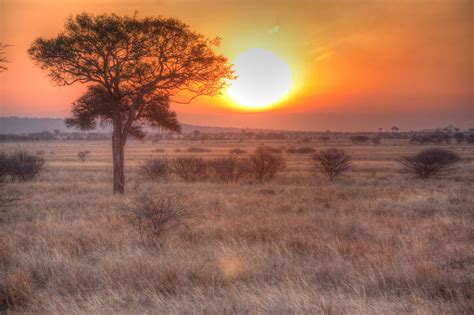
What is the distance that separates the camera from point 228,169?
25.1 metres

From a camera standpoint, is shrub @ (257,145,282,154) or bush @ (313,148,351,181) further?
bush @ (313,148,351,181)

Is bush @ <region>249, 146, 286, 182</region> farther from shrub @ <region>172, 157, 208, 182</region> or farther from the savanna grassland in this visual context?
the savanna grassland

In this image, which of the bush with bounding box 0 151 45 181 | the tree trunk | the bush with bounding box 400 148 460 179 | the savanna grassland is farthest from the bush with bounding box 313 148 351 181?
the bush with bounding box 0 151 45 181

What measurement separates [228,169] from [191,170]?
2.46 meters

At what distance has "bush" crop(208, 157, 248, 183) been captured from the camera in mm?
25047

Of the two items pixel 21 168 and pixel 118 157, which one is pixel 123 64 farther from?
pixel 21 168

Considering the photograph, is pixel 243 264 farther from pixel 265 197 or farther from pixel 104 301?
pixel 265 197

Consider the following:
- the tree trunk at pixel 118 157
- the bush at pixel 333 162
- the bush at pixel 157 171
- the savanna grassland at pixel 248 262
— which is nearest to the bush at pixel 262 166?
the bush at pixel 333 162

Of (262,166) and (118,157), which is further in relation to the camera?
(262,166)

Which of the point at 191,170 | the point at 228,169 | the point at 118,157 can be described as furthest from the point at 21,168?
the point at 228,169

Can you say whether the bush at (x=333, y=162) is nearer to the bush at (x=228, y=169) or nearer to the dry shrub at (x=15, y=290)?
the bush at (x=228, y=169)

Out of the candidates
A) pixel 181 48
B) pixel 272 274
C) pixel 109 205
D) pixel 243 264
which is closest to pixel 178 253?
pixel 243 264

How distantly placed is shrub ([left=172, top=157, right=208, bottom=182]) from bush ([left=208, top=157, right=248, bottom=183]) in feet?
1.79

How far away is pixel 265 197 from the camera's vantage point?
666 inches
